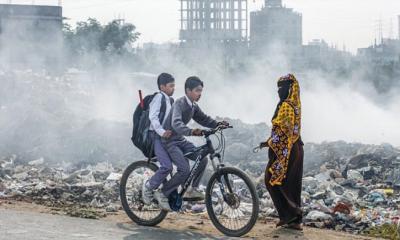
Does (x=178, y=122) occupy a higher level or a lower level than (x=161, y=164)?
higher

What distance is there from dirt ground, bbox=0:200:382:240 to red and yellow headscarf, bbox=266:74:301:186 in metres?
0.55

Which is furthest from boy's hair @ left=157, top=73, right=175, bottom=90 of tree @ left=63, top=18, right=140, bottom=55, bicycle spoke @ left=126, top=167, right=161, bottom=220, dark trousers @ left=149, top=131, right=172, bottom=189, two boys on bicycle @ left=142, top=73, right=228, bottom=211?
tree @ left=63, top=18, right=140, bottom=55

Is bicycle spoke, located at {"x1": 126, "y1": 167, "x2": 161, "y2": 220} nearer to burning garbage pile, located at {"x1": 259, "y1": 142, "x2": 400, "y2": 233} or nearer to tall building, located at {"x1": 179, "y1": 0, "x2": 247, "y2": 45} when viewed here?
burning garbage pile, located at {"x1": 259, "y1": 142, "x2": 400, "y2": 233}

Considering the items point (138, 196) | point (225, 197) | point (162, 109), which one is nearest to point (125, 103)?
point (138, 196)

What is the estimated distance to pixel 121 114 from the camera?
2848cm

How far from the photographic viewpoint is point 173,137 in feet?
29.2

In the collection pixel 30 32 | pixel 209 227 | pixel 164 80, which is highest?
pixel 30 32

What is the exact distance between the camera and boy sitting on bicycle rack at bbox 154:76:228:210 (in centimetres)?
877

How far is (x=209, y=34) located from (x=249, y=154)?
108 m

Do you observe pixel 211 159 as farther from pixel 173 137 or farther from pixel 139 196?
pixel 139 196

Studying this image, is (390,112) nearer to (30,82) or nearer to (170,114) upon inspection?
(30,82)

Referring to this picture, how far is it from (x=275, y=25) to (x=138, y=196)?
345 feet

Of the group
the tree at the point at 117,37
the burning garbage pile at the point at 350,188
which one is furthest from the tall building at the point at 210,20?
the burning garbage pile at the point at 350,188

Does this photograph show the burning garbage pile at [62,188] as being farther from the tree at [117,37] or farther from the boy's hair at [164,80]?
the tree at [117,37]
